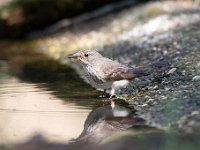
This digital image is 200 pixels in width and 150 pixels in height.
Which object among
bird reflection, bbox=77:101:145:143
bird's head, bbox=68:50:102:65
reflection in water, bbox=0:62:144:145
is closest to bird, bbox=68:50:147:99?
bird's head, bbox=68:50:102:65

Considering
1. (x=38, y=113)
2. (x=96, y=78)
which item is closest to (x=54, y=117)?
(x=38, y=113)

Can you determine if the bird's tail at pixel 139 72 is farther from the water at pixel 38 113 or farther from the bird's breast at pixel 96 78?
the water at pixel 38 113

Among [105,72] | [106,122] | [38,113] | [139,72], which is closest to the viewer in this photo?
[106,122]

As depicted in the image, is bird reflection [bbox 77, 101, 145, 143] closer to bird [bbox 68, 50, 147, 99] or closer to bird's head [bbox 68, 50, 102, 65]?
bird [bbox 68, 50, 147, 99]

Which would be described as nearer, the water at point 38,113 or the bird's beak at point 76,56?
the water at point 38,113

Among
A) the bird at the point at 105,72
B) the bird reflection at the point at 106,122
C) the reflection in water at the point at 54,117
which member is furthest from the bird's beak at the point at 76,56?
the bird reflection at the point at 106,122

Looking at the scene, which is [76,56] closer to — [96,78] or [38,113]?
[96,78]
